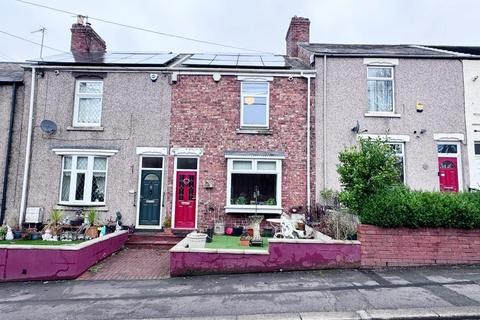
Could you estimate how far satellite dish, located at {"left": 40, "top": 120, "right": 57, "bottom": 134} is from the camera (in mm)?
11188

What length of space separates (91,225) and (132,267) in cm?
348

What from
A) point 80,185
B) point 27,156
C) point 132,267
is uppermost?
point 27,156

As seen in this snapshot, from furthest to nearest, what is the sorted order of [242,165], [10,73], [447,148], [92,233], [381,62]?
[10,73] < [381,62] < [447,148] < [242,165] < [92,233]

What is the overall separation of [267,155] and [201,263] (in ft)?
17.2

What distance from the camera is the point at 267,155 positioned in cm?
1134

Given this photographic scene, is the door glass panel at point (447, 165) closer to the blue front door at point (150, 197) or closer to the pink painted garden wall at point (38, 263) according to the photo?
the blue front door at point (150, 197)

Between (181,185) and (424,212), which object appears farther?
(181,185)

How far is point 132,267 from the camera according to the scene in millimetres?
8117

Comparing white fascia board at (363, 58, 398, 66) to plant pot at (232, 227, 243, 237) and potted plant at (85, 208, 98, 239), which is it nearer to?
plant pot at (232, 227, 243, 237)

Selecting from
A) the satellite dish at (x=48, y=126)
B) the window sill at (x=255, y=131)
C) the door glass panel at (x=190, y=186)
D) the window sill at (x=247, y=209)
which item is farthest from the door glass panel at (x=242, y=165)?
the satellite dish at (x=48, y=126)

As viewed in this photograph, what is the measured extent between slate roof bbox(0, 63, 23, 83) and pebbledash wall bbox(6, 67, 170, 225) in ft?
1.72

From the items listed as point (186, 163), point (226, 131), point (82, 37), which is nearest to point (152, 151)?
point (186, 163)

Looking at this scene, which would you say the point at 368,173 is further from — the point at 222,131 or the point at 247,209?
the point at 222,131

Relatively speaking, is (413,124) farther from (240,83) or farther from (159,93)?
(159,93)
